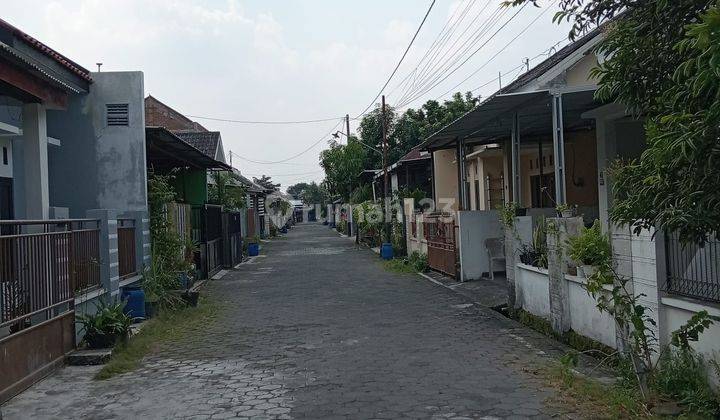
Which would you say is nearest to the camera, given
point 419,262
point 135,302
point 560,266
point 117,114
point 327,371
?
point 327,371

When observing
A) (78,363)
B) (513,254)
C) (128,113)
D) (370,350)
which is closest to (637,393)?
(370,350)

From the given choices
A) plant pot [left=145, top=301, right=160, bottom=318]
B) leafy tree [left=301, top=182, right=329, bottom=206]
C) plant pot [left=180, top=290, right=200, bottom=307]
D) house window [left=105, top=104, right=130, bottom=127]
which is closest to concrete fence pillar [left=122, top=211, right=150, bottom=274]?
plant pot [left=145, top=301, right=160, bottom=318]

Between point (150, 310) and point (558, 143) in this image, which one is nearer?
point (558, 143)

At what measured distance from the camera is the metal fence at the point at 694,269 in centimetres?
548

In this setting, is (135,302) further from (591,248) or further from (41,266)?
(591,248)

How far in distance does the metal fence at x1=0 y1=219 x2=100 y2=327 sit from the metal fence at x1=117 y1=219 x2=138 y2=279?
4.80ft

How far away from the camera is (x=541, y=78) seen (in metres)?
9.68

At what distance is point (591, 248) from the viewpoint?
738 cm

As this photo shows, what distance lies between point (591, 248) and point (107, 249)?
22.1 feet

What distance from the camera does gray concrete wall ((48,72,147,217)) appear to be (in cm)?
1229

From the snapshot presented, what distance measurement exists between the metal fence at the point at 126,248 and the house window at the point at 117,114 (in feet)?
6.76

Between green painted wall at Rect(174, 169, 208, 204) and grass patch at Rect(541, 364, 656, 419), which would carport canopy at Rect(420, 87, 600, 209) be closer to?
grass patch at Rect(541, 364, 656, 419)

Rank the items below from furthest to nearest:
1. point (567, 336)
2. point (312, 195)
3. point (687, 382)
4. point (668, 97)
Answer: point (312, 195) → point (567, 336) → point (687, 382) → point (668, 97)

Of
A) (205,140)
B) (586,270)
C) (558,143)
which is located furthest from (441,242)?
(205,140)
